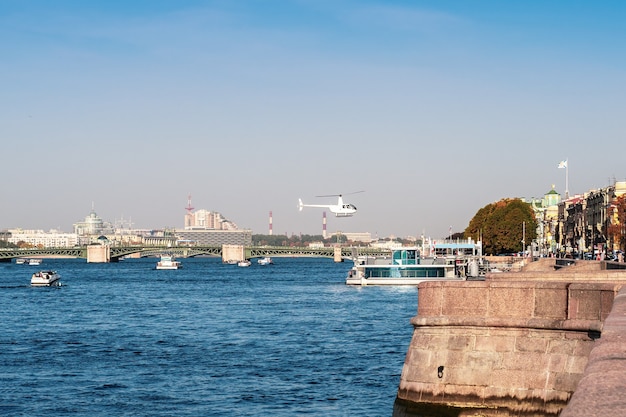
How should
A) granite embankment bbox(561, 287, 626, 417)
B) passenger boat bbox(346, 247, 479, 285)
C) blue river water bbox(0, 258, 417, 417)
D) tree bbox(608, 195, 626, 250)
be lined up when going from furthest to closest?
passenger boat bbox(346, 247, 479, 285) < tree bbox(608, 195, 626, 250) < blue river water bbox(0, 258, 417, 417) < granite embankment bbox(561, 287, 626, 417)

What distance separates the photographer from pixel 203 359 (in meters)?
34.8

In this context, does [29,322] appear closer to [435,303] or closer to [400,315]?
[400,315]

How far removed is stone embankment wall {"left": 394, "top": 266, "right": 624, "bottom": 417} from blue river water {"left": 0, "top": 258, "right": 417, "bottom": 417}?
4.33 m

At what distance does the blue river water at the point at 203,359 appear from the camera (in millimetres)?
24984

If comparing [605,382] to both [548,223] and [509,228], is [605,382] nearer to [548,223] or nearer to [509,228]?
[509,228]

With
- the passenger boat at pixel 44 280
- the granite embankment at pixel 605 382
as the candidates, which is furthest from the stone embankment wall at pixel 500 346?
the passenger boat at pixel 44 280

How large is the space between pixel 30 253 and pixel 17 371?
6719 inches

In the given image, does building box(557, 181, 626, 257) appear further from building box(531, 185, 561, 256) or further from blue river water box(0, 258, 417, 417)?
blue river water box(0, 258, 417, 417)

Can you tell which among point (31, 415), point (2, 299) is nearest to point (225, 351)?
point (31, 415)

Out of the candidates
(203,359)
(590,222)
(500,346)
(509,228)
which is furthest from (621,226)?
(500,346)

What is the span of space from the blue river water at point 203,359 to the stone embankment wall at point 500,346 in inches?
170

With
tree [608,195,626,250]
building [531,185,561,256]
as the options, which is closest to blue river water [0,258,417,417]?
tree [608,195,626,250]

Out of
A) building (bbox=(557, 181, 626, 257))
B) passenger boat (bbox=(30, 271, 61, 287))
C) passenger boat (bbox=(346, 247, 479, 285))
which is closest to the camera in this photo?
passenger boat (bbox=(346, 247, 479, 285))

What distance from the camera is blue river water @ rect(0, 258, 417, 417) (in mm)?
24984
